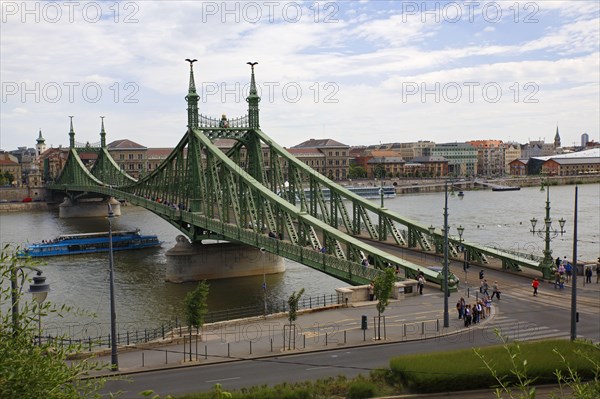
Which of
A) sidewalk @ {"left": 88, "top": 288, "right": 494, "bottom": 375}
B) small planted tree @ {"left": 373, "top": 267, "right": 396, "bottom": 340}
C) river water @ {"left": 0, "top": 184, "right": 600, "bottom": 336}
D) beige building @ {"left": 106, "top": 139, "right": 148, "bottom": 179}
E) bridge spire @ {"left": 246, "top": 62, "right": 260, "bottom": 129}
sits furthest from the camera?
beige building @ {"left": 106, "top": 139, "right": 148, "bottom": 179}

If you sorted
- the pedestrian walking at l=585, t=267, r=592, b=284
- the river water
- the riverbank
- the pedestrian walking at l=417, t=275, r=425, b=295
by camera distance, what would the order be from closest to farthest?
the pedestrian walking at l=417, t=275, r=425, b=295 < the pedestrian walking at l=585, t=267, r=592, b=284 < the river water < the riverbank

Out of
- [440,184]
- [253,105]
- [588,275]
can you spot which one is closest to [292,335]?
[588,275]

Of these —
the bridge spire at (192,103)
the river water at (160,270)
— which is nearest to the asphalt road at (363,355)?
the river water at (160,270)

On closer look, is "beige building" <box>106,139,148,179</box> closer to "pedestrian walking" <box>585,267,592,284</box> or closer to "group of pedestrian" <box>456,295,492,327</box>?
"pedestrian walking" <box>585,267,592,284</box>

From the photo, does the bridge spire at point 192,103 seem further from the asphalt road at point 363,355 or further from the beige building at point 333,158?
the beige building at point 333,158

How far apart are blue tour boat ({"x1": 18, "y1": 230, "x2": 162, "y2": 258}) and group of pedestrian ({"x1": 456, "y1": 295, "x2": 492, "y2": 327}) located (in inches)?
2036

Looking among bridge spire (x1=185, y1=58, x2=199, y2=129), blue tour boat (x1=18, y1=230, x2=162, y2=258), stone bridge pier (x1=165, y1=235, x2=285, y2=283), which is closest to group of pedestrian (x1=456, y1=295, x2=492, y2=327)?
stone bridge pier (x1=165, y1=235, x2=285, y2=283)

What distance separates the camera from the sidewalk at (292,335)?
24266 millimetres

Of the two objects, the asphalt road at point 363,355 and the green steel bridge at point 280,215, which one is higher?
the green steel bridge at point 280,215

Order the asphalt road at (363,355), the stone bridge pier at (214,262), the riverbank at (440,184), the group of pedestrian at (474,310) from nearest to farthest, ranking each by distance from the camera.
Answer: the asphalt road at (363,355), the group of pedestrian at (474,310), the stone bridge pier at (214,262), the riverbank at (440,184)

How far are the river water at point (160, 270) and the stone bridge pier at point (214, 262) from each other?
0.94m

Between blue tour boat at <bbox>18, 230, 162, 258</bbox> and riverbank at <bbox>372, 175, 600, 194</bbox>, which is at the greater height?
riverbank at <bbox>372, 175, 600, 194</bbox>

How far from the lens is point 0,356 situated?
9.62m

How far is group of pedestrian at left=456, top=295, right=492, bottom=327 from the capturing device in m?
28.0
